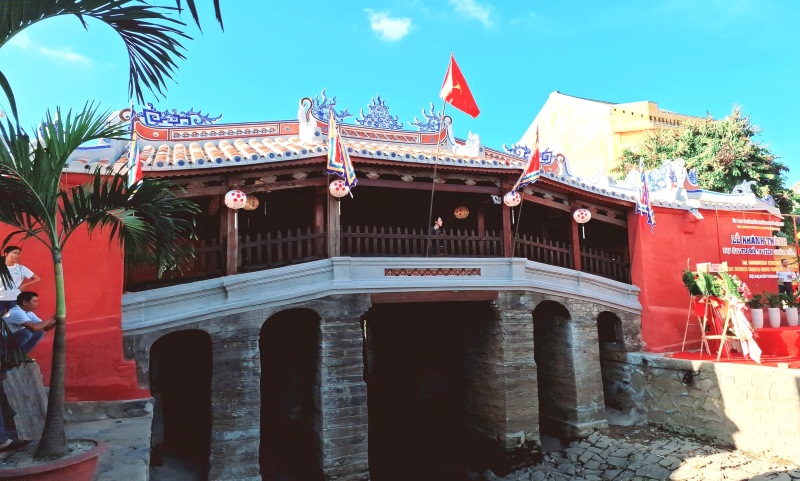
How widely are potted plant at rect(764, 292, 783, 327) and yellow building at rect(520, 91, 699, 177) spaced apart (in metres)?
12.5

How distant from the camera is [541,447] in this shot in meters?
9.88

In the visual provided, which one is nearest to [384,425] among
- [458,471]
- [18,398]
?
[458,471]

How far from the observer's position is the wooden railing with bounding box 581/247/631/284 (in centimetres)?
1132

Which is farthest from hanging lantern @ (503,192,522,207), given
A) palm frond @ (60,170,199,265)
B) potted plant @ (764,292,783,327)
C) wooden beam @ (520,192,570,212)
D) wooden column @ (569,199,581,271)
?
potted plant @ (764,292,783,327)

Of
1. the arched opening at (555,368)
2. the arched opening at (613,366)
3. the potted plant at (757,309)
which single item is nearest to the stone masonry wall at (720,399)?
the arched opening at (613,366)

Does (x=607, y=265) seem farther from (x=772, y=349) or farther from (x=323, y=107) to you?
(x=323, y=107)

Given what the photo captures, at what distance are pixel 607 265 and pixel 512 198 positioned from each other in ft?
11.8

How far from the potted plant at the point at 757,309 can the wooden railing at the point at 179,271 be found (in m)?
11.6

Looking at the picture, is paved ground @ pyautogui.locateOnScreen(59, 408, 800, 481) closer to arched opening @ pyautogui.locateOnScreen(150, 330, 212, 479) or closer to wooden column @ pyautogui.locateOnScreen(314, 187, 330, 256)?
arched opening @ pyautogui.locateOnScreen(150, 330, 212, 479)

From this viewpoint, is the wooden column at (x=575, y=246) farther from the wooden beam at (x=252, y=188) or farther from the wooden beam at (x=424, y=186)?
the wooden beam at (x=252, y=188)

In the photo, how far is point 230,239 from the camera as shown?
7992 mm

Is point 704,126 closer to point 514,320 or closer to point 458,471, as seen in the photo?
point 514,320

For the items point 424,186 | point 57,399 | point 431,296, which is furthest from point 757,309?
point 57,399

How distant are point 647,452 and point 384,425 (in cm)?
607
